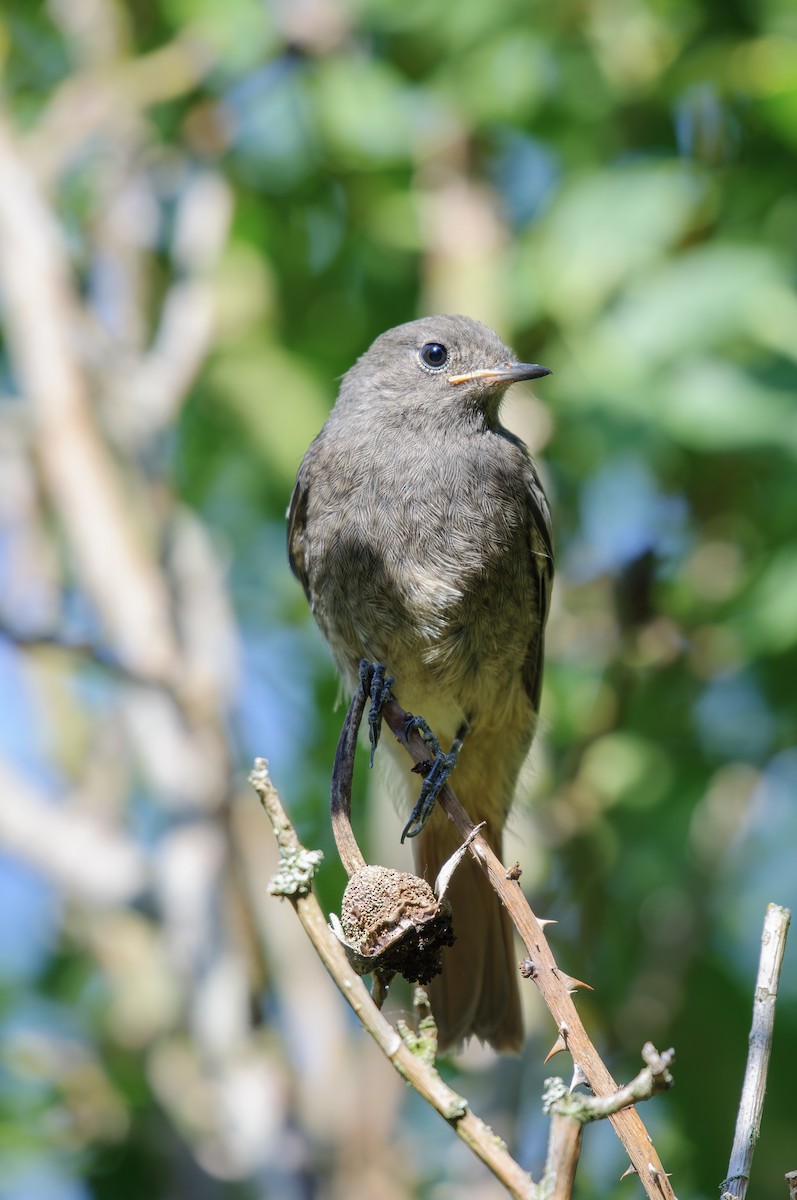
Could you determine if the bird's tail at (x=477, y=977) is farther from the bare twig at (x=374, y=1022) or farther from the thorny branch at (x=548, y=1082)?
the bare twig at (x=374, y=1022)

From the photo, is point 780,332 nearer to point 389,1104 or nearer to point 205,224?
point 205,224

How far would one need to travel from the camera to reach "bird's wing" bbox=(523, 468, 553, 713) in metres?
4.50

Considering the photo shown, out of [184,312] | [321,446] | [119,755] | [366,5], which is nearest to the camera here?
[321,446]

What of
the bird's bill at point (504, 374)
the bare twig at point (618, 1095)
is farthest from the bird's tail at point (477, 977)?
the bare twig at point (618, 1095)

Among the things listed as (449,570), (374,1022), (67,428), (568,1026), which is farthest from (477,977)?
(67,428)

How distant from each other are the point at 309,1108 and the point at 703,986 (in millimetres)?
1553

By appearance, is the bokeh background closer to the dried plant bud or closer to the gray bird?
the gray bird

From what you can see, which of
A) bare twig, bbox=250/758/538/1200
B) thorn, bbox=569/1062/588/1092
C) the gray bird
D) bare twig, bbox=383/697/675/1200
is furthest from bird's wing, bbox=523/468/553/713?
thorn, bbox=569/1062/588/1092

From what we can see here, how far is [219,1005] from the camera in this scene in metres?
4.69

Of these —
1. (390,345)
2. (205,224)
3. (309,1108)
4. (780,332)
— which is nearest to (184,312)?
(205,224)

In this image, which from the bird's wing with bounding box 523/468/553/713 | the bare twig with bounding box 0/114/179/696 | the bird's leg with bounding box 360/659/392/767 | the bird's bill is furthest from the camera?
the bare twig with bounding box 0/114/179/696

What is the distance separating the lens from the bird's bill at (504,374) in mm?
4242

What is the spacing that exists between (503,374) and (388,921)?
2633mm

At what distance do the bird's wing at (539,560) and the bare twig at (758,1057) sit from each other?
2610 mm
